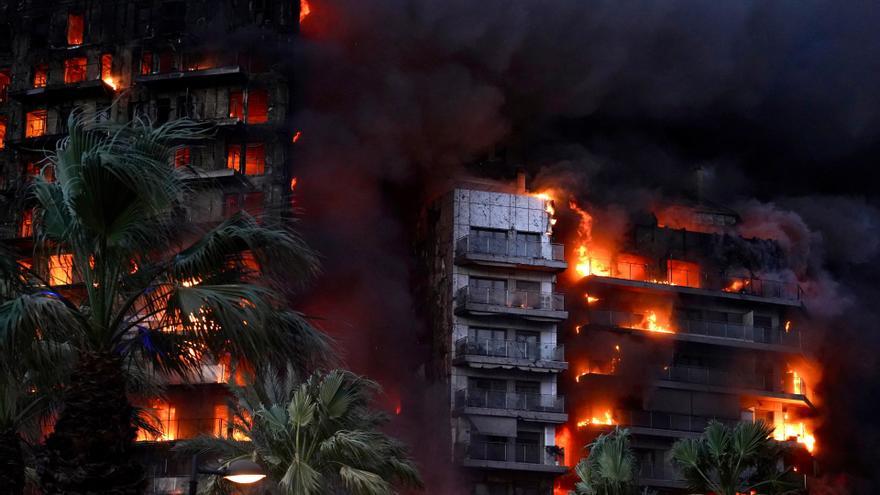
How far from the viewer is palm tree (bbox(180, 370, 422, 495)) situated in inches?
1618

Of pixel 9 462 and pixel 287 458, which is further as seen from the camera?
pixel 287 458

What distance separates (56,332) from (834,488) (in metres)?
78.8

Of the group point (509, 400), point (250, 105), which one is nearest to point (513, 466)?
point (509, 400)

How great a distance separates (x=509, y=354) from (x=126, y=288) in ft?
189

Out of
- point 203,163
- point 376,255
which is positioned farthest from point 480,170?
point 203,163

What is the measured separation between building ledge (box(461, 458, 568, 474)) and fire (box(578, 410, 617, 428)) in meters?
5.35

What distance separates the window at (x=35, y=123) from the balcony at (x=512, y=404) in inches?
1150

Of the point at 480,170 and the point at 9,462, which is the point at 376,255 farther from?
the point at 9,462

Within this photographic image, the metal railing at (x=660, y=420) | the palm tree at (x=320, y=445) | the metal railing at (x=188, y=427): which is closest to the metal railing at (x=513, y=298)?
the metal railing at (x=660, y=420)

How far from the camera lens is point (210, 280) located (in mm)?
22328

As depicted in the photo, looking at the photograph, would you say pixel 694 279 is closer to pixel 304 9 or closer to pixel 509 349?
pixel 509 349

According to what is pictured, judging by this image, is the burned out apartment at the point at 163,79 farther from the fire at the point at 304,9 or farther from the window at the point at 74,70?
the fire at the point at 304,9

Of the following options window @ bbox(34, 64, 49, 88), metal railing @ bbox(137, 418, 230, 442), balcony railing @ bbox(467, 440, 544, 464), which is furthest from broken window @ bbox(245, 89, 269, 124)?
balcony railing @ bbox(467, 440, 544, 464)

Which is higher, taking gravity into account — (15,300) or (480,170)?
(480,170)
